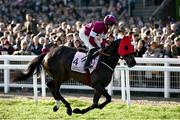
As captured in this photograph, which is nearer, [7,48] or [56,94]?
[56,94]

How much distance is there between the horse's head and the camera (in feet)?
36.6

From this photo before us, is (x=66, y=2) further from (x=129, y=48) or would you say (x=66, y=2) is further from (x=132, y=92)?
Answer: (x=129, y=48)

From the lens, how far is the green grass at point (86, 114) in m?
11.2

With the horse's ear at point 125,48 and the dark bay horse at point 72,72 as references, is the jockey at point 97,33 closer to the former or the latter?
the dark bay horse at point 72,72

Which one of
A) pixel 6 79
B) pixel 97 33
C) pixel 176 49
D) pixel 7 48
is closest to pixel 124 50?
pixel 97 33

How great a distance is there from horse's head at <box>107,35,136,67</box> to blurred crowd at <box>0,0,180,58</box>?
1614mm

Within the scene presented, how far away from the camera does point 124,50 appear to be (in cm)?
1115

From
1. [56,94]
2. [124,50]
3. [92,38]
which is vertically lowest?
[56,94]

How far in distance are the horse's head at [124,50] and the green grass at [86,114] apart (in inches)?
39.8

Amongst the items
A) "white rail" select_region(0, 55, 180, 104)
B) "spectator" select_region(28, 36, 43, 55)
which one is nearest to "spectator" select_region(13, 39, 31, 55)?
"spectator" select_region(28, 36, 43, 55)

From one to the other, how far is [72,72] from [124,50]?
48.0 inches

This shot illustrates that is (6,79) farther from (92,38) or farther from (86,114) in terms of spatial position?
(92,38)

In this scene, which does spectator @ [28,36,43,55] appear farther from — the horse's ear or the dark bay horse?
the horse's ear

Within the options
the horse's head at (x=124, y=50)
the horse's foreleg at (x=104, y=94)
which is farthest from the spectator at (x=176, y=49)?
the horse's foreleg at (x=104, y=94)
